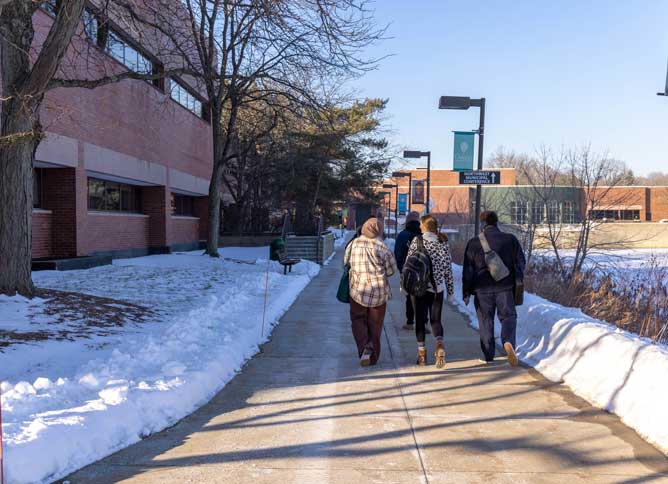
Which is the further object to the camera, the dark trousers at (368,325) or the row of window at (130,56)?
the row of window at (130,56)

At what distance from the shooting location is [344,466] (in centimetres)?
455

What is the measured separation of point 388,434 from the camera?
5258mm

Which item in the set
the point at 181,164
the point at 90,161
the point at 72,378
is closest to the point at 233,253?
the point at 181,164

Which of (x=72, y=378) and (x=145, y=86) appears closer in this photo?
(x=72, y=378)

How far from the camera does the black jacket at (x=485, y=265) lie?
304 inches

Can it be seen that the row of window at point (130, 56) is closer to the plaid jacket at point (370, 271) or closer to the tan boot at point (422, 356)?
the plaid jacket at point (370, 271)

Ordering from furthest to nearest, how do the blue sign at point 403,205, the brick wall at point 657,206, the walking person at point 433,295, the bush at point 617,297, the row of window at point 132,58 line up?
the brick wall at point 657,206, the blue sign at point 403,205, the row of window at point 132,58, the bush at point 617,297, the walking person at point 433,295

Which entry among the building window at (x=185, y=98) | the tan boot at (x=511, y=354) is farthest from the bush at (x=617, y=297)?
the building window at (x=185, y=98)

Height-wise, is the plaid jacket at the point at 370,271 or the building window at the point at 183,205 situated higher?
the building window at the point at 183,205

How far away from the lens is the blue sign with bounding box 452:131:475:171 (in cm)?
1393

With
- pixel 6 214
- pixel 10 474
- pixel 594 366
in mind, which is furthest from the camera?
pixel 6 214

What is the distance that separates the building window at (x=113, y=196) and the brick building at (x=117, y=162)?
0.12 ft

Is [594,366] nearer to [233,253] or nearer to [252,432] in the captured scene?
[252,432]

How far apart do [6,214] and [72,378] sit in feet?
15.2
